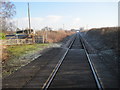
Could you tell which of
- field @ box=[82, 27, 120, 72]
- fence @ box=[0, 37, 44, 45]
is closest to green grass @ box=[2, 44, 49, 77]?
field @ box=[82, 27, 120, 72]

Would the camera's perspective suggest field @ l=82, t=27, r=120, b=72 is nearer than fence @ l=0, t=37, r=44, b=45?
Yes

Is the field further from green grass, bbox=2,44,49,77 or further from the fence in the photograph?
the fence

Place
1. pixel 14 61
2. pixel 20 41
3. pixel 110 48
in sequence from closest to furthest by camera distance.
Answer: pixel 14 61
pixel 110 48
pixel 20 41

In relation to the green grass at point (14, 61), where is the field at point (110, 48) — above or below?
above

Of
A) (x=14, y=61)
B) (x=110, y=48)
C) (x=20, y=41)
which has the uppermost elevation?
(x=20, y=41)

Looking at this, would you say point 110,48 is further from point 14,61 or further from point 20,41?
point 20,41

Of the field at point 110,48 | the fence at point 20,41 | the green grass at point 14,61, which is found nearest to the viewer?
the green grass at point 14,61

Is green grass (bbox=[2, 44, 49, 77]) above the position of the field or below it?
below

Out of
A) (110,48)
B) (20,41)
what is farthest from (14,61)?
(20,41)

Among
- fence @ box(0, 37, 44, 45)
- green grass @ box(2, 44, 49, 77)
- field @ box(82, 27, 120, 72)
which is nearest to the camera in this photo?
green grass @ box(2, 44, 49, 77)

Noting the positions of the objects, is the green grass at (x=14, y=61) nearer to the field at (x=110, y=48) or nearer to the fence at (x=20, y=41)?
the field at (x=110, y=48)

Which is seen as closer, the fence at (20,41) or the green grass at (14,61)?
the green grass at (14,61)

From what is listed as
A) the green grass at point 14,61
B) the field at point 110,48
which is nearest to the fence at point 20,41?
the green grass at point 14,61

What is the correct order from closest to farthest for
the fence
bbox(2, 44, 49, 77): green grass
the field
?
bbox(2, 44, 49, 77): green grass → the field → the fence
